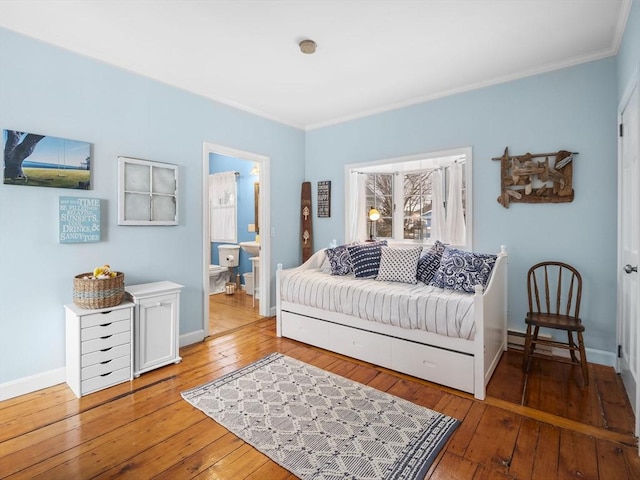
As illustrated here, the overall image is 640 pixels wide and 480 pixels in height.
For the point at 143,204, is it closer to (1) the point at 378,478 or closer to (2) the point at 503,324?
(1) the point at 378,478

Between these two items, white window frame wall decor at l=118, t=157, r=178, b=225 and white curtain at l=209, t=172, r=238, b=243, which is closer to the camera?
white window frame wall decor at l=118, t=157, r=178, b=225

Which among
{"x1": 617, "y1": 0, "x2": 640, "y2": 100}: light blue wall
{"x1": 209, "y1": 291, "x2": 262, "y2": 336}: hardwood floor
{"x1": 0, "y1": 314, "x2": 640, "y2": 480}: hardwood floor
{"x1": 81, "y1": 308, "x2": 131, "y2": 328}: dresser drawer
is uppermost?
{"x1": 617, "y1": 0, "x2": 640, "y2": 100}: light blue wall

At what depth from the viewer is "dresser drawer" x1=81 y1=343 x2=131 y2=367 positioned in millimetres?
2297

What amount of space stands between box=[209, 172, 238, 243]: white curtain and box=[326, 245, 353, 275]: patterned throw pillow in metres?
2.81

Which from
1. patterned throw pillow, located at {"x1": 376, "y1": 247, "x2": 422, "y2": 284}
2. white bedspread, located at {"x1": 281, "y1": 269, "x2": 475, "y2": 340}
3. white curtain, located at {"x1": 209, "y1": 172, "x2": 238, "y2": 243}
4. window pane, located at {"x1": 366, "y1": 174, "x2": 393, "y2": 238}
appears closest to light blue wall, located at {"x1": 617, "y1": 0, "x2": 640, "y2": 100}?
white bedspread, located at {"x1": 281, "y1": 269, "x2": 475, "y2": 340}

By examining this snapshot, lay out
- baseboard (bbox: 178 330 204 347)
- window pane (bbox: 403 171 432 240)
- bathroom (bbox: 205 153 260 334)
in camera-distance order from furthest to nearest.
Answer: bathroom (bbox: 205 153 260 334) < window pane (bbox: 403 171 432 240) < baseboard (bbox: 178 330 204 347)

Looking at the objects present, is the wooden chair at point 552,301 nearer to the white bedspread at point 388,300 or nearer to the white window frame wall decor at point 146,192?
the white bedspread at point 388,300

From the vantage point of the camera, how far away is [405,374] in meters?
2.63

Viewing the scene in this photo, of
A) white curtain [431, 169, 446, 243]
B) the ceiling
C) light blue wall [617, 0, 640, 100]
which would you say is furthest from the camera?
white curtain [431, 169, 446, 243]

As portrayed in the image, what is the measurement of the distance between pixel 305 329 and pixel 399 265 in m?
1.16

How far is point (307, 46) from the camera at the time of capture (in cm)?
250

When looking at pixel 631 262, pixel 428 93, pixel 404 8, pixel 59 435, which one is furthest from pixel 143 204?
pixel 631 262

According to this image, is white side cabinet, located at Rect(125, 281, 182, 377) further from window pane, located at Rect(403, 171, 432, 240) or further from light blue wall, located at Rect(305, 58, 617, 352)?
light blue wall, located at Rect(305, 58, 617, 352)

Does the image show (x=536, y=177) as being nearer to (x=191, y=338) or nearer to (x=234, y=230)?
(x=191, y=338)
